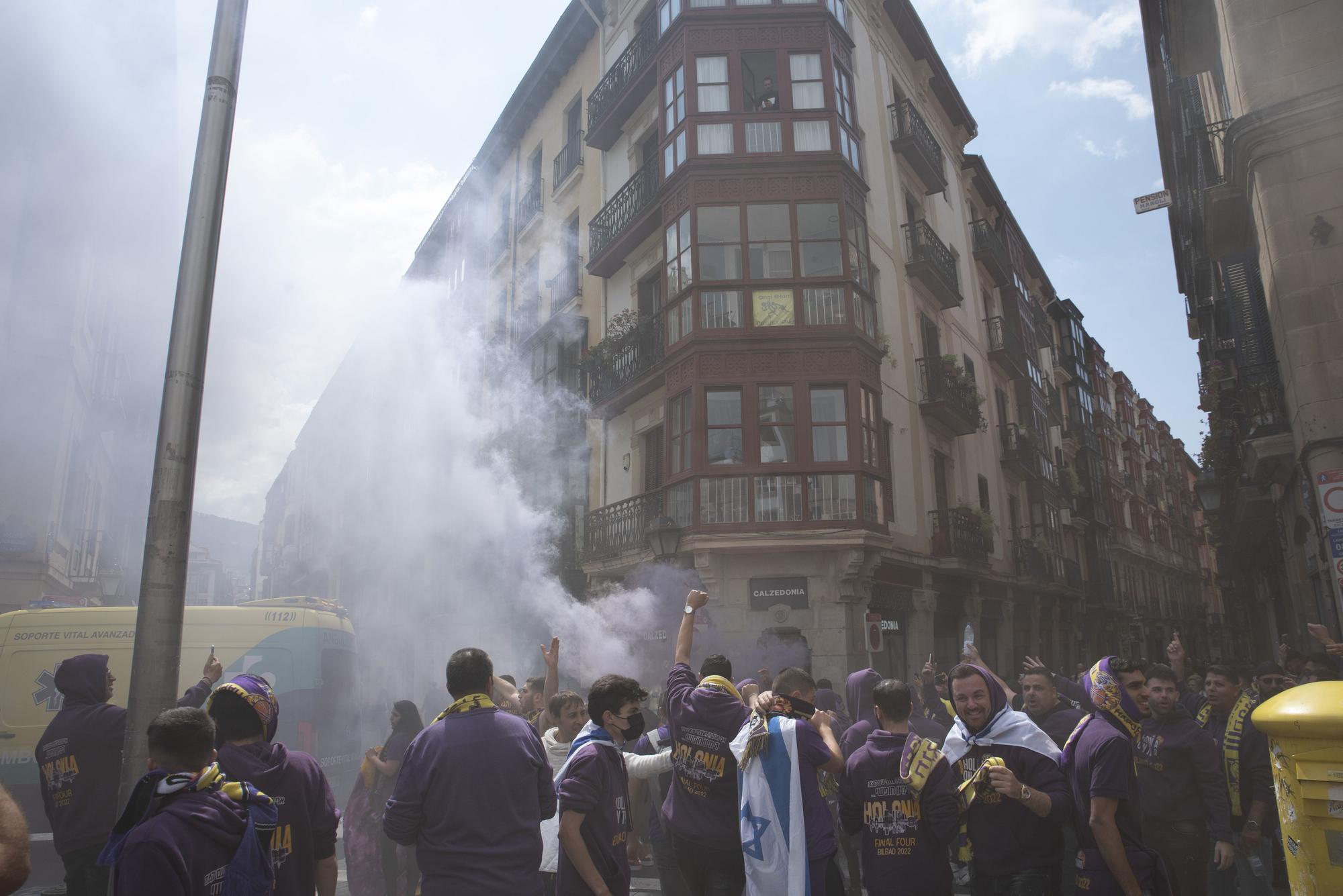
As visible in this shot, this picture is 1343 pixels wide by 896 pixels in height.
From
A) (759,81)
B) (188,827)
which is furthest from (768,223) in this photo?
(188,827)

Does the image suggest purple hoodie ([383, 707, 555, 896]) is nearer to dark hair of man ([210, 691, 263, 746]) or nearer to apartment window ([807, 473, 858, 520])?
dark hair of man ([210, 691, 263, 746])

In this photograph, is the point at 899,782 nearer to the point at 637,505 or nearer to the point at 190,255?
the point at 190,255

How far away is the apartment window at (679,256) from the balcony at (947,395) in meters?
5.99

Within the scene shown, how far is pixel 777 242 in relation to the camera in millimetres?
13789

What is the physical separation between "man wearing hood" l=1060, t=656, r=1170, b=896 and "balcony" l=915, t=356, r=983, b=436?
1416cm

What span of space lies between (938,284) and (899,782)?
54.8 ft

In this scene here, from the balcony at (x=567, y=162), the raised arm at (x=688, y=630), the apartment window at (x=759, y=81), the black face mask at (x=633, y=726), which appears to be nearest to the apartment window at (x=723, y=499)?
the apartment window at (x=759, y=81)

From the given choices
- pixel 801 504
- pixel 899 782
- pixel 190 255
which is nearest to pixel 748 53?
pixel 801 504

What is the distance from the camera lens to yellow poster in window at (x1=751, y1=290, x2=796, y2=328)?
44.1 ft

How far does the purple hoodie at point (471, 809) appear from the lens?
3.03 meters

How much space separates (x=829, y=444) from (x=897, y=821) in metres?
9.98

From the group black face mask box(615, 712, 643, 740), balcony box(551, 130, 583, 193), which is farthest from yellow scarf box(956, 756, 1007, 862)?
balcony box(551, 130, 583, 193)

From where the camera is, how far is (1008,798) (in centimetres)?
319

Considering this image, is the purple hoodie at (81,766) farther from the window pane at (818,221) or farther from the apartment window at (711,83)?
the apartment window at (711,83)
